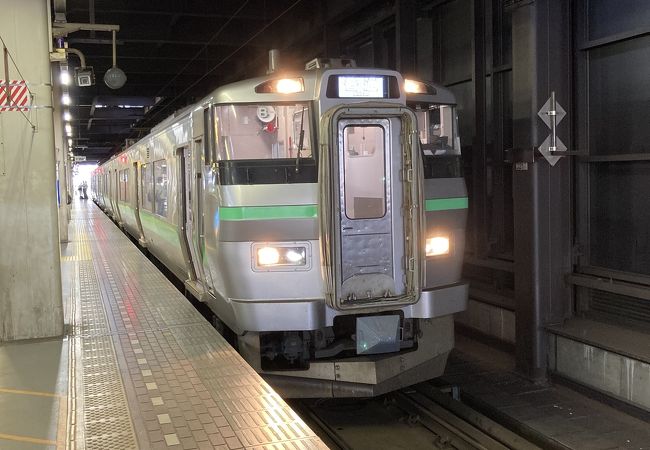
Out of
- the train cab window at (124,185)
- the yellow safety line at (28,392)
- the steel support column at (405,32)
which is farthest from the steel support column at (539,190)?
the train cab window at (124,185)

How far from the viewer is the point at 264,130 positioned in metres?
5.34

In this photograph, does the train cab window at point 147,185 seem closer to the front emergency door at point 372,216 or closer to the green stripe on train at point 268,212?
the green stripe on train at point 268,212

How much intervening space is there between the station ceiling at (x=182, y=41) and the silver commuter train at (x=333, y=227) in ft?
19.1

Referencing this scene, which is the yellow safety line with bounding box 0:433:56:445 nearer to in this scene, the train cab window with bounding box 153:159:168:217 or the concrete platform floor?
the concrete platform floor

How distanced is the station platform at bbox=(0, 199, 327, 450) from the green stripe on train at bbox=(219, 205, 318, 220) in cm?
108

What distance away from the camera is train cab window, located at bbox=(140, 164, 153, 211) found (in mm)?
10727

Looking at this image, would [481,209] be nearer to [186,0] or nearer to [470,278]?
[470,278]

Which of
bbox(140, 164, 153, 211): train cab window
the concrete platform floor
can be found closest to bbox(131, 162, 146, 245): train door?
bbox(140, 164, 153, 211): train cab window

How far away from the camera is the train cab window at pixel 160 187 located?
8.91 m

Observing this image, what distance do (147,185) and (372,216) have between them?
6.88 meters

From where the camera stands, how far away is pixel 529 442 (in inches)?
211

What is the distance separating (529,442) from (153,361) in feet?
10.0

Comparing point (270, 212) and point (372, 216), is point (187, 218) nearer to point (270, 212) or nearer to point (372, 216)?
point (270, 212)

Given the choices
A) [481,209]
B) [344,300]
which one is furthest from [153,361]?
[481,209]
